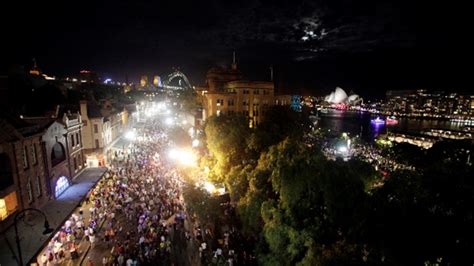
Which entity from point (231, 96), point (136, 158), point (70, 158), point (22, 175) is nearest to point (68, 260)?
point (22, 175)

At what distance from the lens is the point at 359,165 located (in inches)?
563

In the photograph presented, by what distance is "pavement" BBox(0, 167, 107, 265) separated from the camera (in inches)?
497

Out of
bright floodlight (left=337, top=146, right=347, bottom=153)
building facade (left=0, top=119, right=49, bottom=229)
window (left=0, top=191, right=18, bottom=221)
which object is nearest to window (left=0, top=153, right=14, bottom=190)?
building facade (left=0, top=119, right=49, bottom=229)

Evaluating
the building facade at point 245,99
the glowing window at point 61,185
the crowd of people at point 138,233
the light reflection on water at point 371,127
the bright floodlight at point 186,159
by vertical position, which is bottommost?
the light reflection on water at point 371,127

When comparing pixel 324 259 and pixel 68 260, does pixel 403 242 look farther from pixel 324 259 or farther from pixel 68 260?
pixel 68 260

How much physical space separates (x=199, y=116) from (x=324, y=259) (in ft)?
183

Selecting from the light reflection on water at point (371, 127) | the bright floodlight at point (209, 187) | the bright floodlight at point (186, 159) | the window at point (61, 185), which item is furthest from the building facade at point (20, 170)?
the light reflection on water at point (371, 127)

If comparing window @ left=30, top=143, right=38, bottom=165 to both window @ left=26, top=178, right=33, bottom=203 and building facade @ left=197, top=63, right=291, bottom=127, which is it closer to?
window @ left=26, top=178, right=33, bottom=203

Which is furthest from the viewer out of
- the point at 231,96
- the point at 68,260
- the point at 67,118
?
the point at 231,96

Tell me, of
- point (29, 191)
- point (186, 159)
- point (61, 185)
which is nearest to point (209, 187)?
point (186, 159)

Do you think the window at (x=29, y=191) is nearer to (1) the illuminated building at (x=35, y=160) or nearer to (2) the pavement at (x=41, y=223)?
(1) the illuminated building at (x=35, y=160)

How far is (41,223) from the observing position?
51.0ft

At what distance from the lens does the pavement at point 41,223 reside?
497 inches

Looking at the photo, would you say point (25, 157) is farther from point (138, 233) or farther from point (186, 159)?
point (186, 159)
